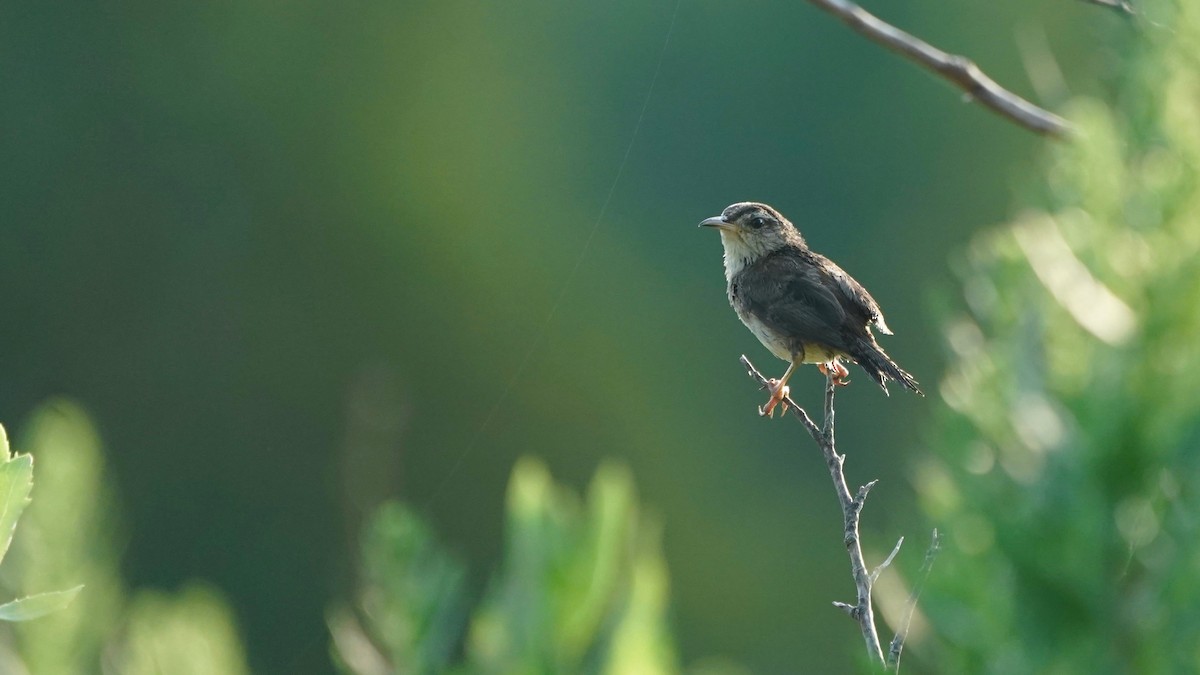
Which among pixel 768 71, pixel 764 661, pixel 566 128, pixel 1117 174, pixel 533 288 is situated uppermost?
pixel 1117 174

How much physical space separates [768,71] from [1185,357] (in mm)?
8969

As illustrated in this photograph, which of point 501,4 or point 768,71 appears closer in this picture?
point 768,71

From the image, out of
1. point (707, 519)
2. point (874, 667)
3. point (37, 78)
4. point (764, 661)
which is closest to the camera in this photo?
point (874, 667)

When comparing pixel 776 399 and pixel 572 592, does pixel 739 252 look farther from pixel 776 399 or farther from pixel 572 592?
pixel 572 592

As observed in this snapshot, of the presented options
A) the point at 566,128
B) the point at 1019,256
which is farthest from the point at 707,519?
the point at 1019,256

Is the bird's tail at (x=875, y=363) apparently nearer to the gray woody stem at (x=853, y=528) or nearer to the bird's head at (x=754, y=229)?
the gray woody stem at (x=853, y=528)

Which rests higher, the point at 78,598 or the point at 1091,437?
the point at 1091,437

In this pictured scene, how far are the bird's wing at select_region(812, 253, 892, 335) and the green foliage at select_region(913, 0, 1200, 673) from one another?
162 centimetres

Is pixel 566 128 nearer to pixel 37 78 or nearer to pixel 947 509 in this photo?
pixel 37 78

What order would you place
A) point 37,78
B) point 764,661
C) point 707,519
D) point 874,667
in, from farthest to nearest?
point 37,78 → point 707,519 → point 764,661 → point 874,667

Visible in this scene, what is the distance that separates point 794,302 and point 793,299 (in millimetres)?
14

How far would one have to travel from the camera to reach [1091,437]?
2.22 feet

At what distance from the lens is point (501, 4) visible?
426 inches

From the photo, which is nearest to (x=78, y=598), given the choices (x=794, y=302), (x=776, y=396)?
(x=776, y=396)
